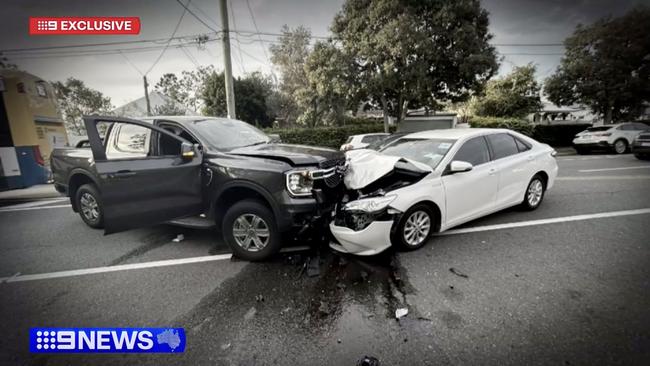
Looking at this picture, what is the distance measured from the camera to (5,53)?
5562 millimetres

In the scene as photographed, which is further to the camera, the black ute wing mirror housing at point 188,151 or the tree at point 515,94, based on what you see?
the tree at point 515,94

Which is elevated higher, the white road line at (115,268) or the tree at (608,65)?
the tree at (608,65)

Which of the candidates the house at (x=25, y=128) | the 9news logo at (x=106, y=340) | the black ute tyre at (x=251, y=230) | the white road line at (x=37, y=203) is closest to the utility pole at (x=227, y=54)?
the white road line at (x=37, y=203)

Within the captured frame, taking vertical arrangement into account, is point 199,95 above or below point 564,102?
above

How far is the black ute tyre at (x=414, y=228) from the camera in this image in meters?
3.24

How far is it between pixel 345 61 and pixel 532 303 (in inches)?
602

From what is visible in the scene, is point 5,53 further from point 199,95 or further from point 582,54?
point 582,54

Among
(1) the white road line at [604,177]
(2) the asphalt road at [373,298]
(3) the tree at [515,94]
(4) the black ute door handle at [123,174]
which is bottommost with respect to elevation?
(2) the asphalt road at [373,298]

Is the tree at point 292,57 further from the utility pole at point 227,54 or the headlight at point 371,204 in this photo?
the headlight at point 371,204

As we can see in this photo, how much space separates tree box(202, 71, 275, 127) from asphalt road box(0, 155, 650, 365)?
22854 mm

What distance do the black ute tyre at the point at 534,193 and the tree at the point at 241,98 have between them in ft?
78.1

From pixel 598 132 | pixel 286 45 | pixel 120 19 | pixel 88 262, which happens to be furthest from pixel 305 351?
pixel 286 45

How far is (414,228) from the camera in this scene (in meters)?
3.36

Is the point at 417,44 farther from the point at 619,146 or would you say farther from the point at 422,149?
the point at 422,149
